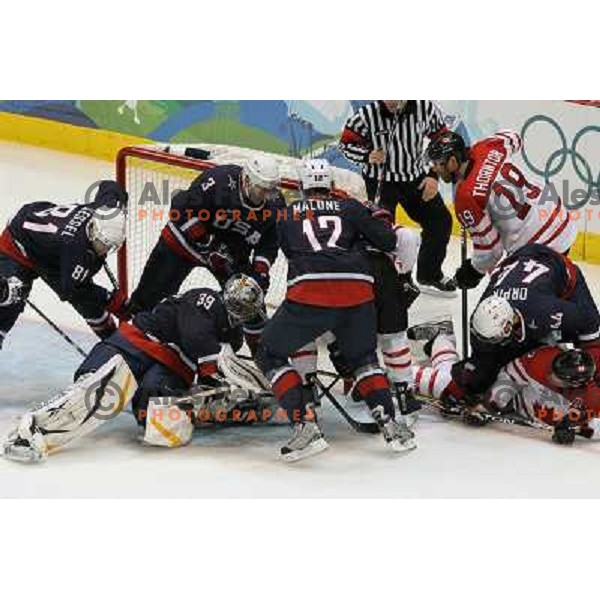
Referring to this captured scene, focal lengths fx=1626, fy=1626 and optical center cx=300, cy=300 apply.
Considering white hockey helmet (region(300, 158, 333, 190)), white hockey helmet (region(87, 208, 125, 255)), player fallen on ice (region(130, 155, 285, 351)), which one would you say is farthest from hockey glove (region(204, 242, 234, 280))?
white hockey helmet (region(300, 158, 333, 190))

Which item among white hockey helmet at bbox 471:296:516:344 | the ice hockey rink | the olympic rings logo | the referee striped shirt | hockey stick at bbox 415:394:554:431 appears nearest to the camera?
the ice hockey rink

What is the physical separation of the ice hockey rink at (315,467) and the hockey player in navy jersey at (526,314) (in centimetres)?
24

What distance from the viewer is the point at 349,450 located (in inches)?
213

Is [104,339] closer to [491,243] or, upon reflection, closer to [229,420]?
[229,420]

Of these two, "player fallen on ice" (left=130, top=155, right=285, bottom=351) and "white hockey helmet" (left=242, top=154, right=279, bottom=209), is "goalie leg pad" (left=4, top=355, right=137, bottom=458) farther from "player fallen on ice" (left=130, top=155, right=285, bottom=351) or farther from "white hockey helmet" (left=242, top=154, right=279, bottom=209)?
"white hockey helmet" (left=242, top=154, right=279, bottom=209)

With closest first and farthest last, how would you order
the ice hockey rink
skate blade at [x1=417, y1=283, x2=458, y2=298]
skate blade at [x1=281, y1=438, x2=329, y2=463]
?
the ice hockey rink
skate blade at [x1=281, y1=438, x2=329, y2=463]
skate blade at [x1=417, y1=283, x2=458, y2=298]

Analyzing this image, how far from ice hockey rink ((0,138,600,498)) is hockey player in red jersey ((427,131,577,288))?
2.27 feet

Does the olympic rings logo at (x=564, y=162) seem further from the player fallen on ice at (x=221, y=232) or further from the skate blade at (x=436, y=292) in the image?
the player fallen on ice at (x=221, y=232)

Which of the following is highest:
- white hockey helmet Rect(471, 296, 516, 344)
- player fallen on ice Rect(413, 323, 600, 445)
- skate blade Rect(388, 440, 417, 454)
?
white hockey helmet Rect(471, 296, 516, 344)

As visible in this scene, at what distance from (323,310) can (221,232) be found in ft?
2.77

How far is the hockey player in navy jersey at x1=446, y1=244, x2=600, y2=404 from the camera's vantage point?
17.6 ft

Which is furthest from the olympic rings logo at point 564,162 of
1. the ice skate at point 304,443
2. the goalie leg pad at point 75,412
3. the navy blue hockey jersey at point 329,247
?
the goalie leg pad at point 75,412

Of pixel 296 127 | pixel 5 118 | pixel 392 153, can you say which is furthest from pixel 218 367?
pixel 5 118

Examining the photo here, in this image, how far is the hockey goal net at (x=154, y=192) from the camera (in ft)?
22.0
